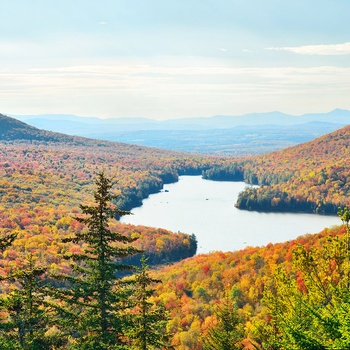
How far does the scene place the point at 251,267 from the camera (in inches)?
3516

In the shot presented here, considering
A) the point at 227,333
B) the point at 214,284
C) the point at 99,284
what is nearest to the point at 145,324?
the point at 99,284

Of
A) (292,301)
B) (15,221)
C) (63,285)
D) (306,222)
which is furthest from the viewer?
(306,222)

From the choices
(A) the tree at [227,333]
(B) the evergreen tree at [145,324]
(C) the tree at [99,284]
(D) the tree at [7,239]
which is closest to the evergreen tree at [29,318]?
(C) the tree at [99,284]

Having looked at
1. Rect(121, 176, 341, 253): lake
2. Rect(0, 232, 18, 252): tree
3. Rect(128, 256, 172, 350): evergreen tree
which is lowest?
Rect(121, 176, 341, 253): lake

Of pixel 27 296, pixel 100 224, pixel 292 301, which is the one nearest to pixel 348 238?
pixel 292 301

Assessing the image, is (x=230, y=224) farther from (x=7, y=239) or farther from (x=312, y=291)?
(x=7, y=239)

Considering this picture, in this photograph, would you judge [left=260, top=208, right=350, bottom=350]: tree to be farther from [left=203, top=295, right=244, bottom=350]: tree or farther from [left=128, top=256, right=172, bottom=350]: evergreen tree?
[left=128, top=256, right=172, bottom=350]: evergreen tree

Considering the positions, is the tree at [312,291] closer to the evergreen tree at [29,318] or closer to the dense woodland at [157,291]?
the dense woodland at [157,291]

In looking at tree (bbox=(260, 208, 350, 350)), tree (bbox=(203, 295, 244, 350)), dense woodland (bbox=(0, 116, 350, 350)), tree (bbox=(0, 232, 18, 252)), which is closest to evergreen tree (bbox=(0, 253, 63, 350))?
dense woodland (bbox=(0, 116, 350, 350))

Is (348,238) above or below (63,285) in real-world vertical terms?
above

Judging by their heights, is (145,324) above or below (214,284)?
above

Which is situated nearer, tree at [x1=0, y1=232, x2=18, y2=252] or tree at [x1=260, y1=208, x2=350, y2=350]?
tree at [x1=0, y1=232, x2=18, y2=252]

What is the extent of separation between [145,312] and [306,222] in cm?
15440

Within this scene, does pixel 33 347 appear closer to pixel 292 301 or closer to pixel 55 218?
pixel 292 301
